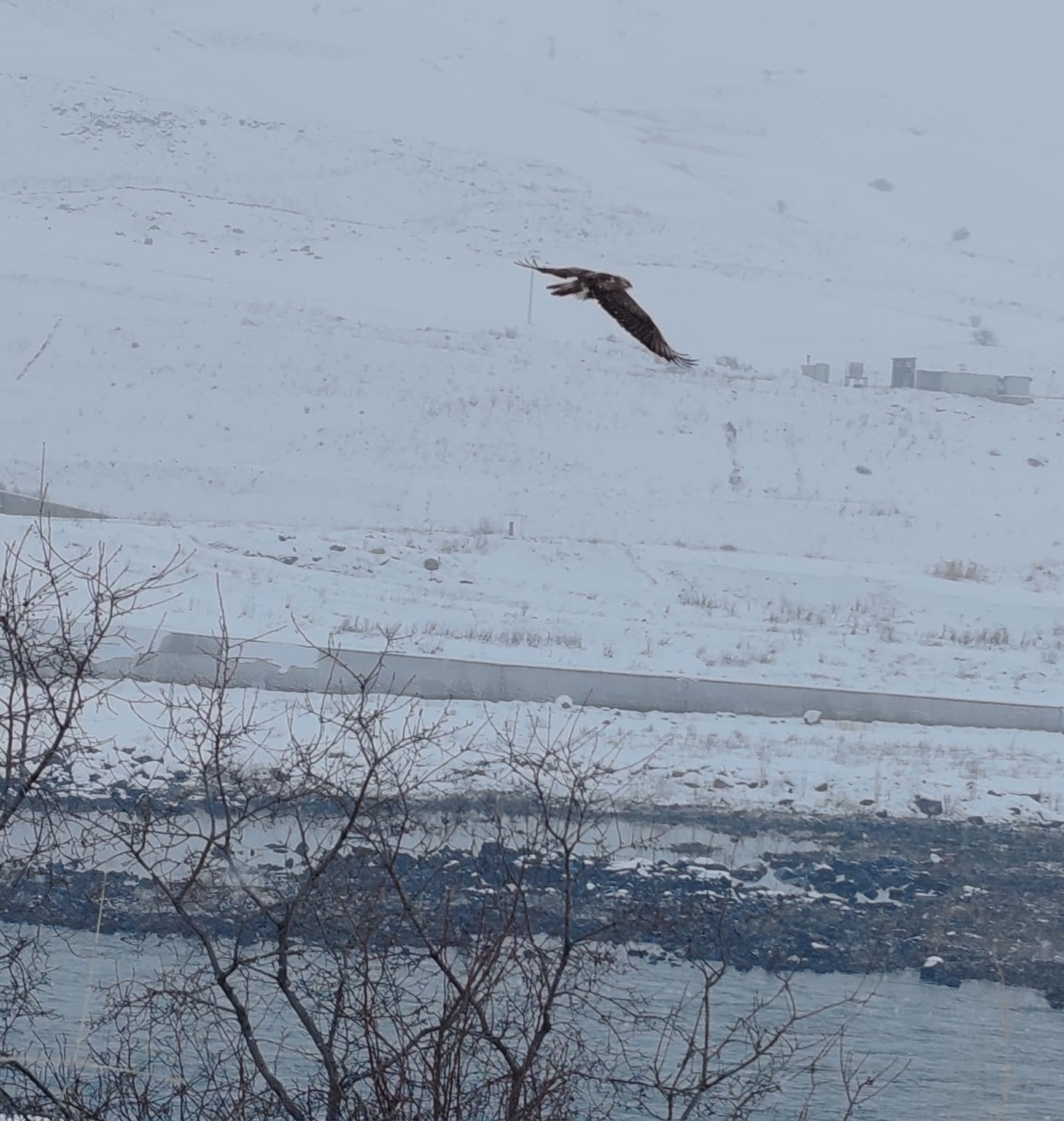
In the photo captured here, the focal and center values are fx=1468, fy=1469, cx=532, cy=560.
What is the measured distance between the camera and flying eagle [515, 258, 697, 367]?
475 cm

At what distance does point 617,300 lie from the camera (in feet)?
16.1

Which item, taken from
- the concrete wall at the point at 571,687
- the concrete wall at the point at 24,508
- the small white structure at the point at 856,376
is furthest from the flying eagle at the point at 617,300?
the small white structure at the point at 856,376

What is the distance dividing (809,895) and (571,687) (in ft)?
17.8

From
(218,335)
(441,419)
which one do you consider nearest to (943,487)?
(441,419)

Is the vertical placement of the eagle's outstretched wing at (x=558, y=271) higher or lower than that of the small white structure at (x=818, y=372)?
lower

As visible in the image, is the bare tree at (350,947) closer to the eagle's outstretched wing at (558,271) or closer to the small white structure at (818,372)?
the eagle's outstretched wing at (558,271)

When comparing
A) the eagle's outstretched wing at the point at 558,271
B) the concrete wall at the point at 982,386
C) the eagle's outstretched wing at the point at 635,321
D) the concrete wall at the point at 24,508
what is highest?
the concrete wall at the point at 982,386

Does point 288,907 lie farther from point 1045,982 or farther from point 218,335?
point 218,335

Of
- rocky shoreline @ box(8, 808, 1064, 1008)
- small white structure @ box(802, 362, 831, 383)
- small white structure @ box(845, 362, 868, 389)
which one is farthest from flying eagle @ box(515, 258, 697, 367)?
small white structure @ box(802, 362, 831, 383)

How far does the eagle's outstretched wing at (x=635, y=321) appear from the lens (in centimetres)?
490

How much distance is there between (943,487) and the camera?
40.1m

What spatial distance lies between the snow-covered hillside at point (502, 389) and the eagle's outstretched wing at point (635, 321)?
16023mm

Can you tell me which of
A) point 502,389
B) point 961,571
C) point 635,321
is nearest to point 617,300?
point 635,321

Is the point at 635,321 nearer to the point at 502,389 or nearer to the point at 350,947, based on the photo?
the point at 350,947
